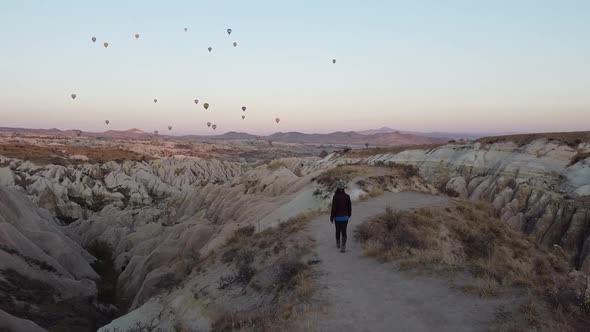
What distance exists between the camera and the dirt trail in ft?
22.1

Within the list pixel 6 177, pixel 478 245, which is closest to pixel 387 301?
pixel 478 245

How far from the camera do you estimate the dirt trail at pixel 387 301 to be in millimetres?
6730

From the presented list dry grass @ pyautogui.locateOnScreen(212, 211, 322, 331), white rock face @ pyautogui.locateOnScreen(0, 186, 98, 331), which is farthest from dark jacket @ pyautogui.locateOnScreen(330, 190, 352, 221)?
white rock face @ pyautogui.locateOnScreen(0, 186, 98, 331)

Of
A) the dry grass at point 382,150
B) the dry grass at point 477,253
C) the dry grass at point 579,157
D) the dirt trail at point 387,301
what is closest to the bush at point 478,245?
the dry grass at point 477,253

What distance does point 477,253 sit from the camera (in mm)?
11516

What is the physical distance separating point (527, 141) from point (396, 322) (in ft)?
104

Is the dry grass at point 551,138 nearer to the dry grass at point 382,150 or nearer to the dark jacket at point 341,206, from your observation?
the dry grass at point 382,150

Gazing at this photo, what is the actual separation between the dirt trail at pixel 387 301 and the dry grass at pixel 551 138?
27.1 metres

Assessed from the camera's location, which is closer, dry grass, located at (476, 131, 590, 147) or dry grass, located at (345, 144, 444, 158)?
dry grass, located at (476, 131, 590, 147)

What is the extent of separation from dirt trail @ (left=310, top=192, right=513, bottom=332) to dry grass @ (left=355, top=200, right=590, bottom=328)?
1.52ft

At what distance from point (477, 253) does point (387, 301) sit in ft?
16.7

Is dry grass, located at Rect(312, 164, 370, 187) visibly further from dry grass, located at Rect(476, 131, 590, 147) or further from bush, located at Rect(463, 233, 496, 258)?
dry grass, located at Rect(476, 131, 590, 147)

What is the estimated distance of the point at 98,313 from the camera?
19.5 meters

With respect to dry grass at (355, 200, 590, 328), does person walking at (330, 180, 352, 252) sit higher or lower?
higher
